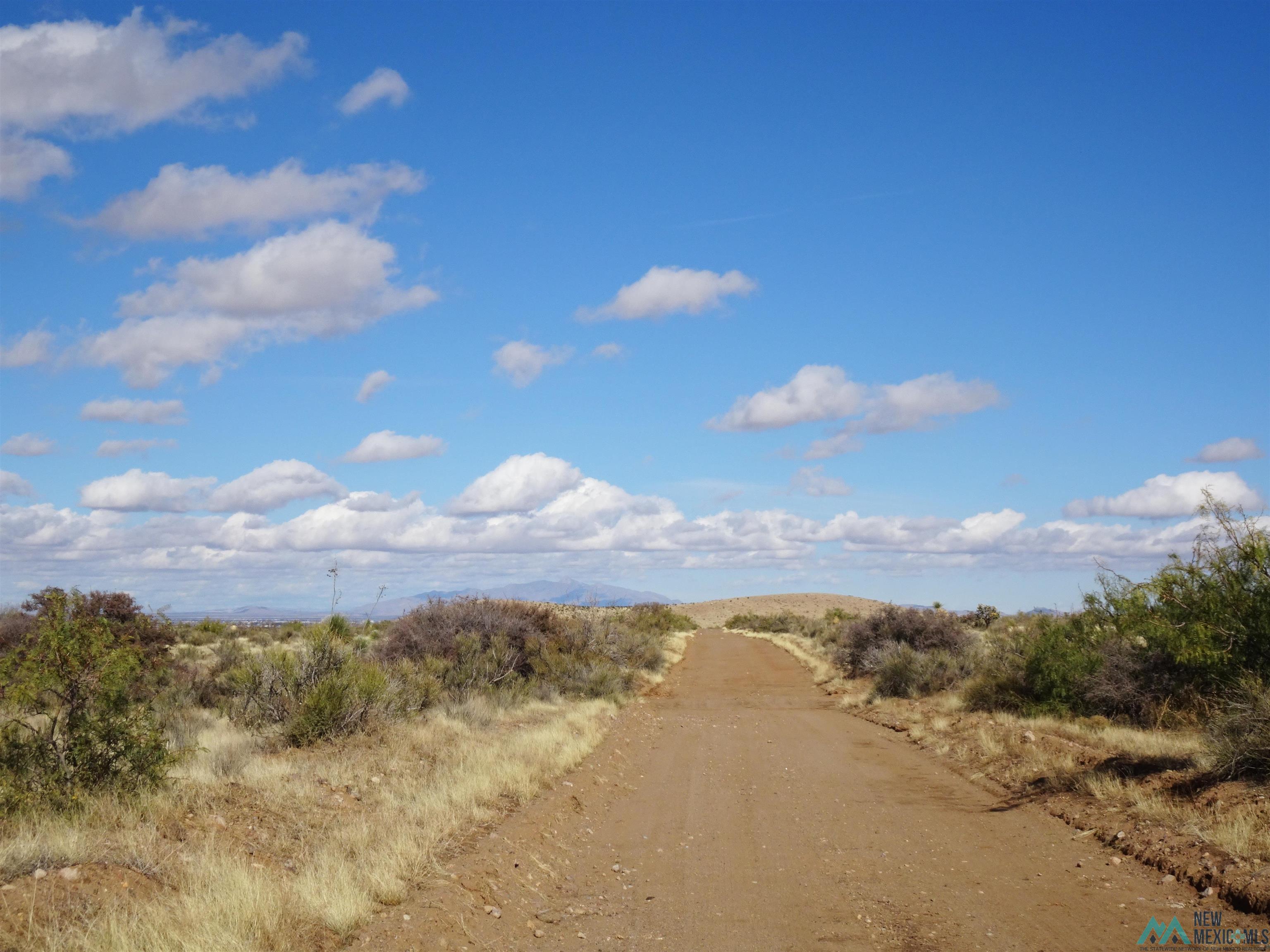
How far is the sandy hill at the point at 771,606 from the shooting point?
356 ft

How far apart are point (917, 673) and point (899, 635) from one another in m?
5.39

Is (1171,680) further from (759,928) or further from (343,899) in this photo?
(343,899)

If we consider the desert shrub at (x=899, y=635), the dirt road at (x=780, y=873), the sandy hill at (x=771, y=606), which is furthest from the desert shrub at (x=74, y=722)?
the sandy hill at (x=771, y=606)

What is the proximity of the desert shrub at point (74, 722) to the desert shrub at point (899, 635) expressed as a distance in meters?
21.6

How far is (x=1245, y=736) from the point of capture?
999 centimetres

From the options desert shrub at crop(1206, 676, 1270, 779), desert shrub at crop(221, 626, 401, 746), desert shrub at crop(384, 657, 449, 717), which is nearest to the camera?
desert shrub at crop(1206, 676, 1270, 779)

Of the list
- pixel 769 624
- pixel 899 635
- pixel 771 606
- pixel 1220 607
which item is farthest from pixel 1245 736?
pixel 771 606

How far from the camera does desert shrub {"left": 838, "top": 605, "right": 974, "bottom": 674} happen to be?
27875mm

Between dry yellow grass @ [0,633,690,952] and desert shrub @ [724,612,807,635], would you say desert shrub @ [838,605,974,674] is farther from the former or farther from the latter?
desert shrub @ [724,612,807,635]

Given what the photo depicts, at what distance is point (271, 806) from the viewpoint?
376 inches

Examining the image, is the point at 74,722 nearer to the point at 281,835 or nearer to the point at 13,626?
the point at 281,835

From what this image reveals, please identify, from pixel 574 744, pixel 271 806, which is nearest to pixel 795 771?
pixel 574 744

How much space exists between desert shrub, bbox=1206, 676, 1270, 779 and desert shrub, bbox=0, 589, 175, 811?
12133 mm

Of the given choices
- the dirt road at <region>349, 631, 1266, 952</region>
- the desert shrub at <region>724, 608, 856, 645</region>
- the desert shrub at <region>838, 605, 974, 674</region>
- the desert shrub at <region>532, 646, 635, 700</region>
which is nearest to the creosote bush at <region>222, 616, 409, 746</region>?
the dirt road at <region>349, 631, 1266, 952</region>
